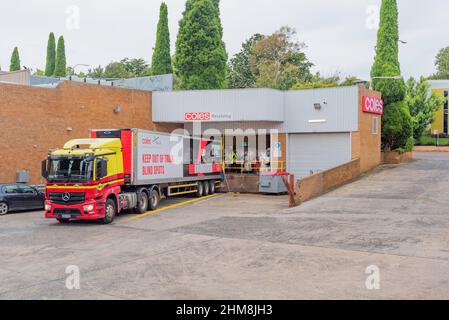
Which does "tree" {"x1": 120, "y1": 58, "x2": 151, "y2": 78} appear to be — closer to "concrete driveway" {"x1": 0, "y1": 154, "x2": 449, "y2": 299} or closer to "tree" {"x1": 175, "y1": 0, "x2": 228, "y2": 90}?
"tree" {"x1": 175, "y1": 0, "x2": 228, "y2": 90}

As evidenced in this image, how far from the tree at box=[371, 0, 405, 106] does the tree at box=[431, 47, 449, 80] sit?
76.1 m

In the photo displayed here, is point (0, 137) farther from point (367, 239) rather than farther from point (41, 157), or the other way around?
point (367, 239)

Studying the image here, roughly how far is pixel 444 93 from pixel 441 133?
5673mm

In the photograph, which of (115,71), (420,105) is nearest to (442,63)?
(420,105)

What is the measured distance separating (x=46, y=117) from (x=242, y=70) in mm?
47685

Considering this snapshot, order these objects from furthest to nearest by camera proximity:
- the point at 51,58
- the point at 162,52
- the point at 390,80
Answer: the point at 51,58 < the point at 162,52 < the point at 390,80

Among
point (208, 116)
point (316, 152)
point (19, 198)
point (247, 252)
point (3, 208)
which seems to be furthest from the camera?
point (208, 116)

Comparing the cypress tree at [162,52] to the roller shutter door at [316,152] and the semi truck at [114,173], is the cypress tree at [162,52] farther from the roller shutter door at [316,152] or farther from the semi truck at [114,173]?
the semi truck at [114,173]

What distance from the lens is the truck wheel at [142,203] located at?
72.1 feet

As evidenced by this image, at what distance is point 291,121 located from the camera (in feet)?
105

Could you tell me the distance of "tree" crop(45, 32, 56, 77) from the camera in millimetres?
63969

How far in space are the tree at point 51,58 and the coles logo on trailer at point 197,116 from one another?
1474 inches

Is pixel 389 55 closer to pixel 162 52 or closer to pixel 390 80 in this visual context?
pixel 390 80

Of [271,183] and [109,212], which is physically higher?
[271,183]
